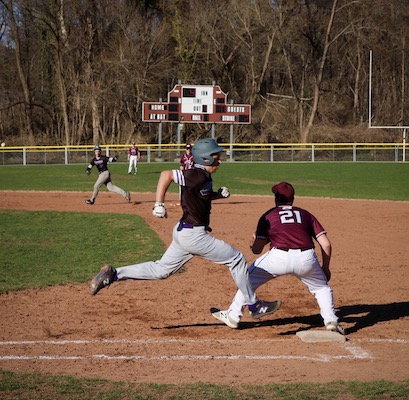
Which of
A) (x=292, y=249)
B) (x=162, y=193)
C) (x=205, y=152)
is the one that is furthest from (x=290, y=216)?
(x=162, y=193)

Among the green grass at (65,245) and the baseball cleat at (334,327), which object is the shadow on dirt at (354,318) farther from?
the green grass at (65,245)

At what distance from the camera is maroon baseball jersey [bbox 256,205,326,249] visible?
802cm

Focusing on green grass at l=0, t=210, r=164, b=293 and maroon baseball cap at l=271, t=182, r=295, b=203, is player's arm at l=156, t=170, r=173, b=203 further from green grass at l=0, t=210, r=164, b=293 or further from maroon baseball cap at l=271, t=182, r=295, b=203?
green grass at l=0, t=210, r=164, b=293

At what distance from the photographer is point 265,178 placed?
123 feet

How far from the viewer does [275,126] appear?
200 ft

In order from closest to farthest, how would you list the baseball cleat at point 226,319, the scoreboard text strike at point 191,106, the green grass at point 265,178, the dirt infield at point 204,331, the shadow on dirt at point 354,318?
the dirt infield at point 204,331 < the baseball cleat at point 226,319 < the shadow on dirt at point 354,318 < the green grass at point 265,178 < the scoreboard text strike at point 191,106

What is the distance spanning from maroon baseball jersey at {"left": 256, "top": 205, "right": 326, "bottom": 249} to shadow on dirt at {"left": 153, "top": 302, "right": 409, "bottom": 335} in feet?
3.81

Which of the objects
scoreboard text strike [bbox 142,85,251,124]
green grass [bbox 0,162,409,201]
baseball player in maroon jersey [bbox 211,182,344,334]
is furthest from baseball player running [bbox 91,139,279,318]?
scoreboard text strike [bbox 142,85,251,124]

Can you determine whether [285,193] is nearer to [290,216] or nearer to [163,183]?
[290,216]

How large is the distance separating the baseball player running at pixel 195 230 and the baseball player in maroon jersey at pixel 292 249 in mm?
269

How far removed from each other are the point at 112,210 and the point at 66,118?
128 ft

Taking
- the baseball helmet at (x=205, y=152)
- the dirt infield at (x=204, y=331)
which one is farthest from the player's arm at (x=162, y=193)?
the dirt infield at (x=204, y=331)

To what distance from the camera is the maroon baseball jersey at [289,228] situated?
316 inches

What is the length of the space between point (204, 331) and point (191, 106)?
130 ft
